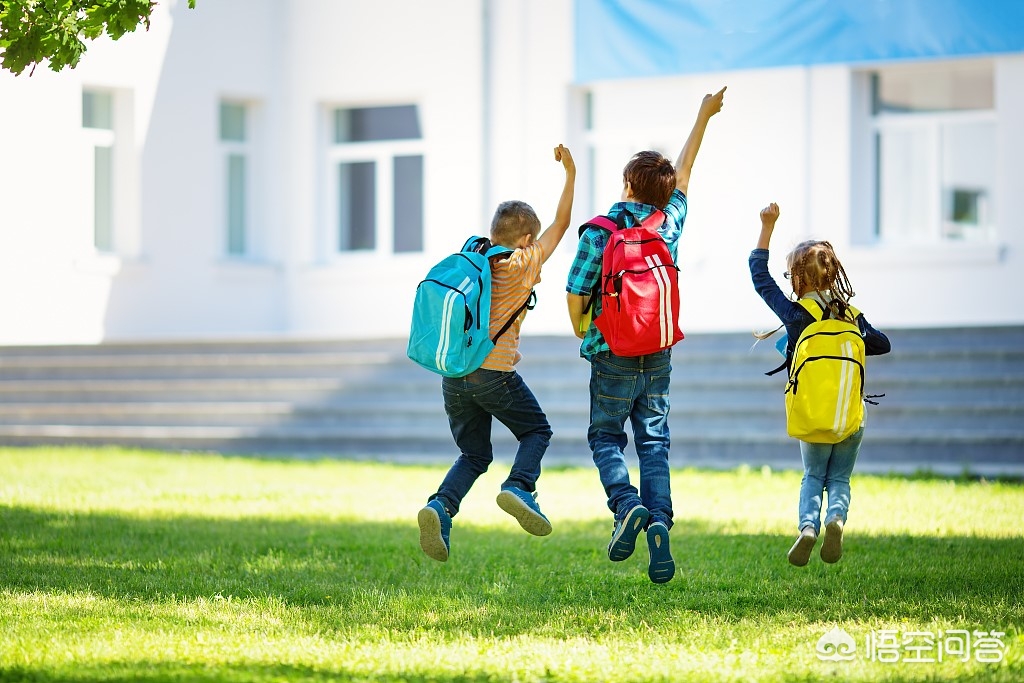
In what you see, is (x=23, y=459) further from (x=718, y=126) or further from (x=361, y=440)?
(x=718, y=126)

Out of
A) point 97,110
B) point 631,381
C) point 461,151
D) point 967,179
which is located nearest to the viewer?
point 631,381

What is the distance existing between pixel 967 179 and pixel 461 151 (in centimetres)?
572

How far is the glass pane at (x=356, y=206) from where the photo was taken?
17.7 meters

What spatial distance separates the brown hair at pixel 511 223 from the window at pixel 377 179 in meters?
11.2

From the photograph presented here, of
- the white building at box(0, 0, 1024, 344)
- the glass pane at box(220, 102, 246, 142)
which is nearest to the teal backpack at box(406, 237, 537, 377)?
the white building at box(0, 0, 1024, 344)

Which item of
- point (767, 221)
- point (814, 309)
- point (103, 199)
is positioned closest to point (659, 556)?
point (814, 309)

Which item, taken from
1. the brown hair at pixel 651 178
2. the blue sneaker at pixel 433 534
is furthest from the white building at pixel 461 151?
the blue sneaker at pixel 433 534

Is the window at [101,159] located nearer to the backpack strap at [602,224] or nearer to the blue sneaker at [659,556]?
the backpack strap at [602,224]

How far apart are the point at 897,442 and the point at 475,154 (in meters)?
6.72

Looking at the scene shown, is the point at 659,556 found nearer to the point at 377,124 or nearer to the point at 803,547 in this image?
the point at 803,547

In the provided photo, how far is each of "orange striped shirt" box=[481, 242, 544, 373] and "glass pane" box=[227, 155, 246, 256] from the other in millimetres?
12003

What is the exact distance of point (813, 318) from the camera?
6230 mm

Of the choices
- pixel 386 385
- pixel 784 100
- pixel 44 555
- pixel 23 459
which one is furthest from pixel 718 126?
pixel 44 555

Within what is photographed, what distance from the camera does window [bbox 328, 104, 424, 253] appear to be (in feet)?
57.0
